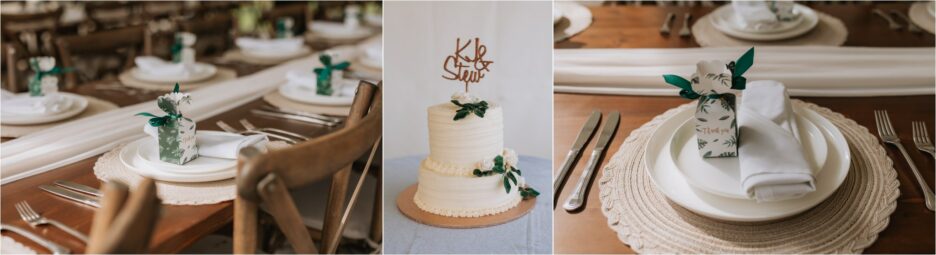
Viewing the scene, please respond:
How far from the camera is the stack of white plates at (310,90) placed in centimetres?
180

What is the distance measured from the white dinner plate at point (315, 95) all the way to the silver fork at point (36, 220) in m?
0.77

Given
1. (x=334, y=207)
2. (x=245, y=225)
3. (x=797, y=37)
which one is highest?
(x=797, y=37)

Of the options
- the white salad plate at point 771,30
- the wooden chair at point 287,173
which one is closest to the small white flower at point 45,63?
the wooden chair at point 287,173

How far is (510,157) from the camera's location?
117 cm

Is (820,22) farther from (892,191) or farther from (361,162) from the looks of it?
(361,162)

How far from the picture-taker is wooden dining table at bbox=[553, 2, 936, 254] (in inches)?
39.4

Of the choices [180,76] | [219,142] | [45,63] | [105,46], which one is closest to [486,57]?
[219,142]

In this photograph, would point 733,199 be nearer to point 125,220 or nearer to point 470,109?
point 470,109

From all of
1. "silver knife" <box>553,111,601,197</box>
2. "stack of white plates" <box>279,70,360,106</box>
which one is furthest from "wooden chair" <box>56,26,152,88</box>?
"silver knife" <box>553,111,601,197</box>

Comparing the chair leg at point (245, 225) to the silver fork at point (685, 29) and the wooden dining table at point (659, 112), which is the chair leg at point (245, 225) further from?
the silver fork at point (685, 29)

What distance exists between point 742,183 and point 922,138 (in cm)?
49

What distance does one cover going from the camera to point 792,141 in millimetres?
1054

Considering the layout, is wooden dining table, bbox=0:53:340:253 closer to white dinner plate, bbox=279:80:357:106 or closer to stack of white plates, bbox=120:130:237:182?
stack of white plates, bbox=120:130:237:182

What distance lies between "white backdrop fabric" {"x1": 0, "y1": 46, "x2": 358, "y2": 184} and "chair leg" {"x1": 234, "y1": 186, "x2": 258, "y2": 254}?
1.84 ft
